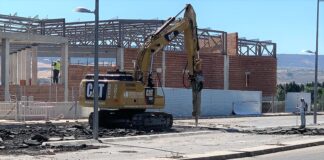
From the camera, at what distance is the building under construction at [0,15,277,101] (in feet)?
141

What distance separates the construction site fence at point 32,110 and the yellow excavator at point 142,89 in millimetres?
7090

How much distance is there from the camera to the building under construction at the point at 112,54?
141ft

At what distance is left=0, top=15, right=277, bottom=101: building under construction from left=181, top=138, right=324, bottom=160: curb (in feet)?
60.3

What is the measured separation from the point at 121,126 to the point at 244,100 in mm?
28455

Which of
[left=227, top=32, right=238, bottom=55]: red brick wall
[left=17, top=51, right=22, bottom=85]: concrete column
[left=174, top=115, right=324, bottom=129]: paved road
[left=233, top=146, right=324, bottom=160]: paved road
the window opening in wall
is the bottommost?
[left=174, top=115, right=324, bottom=129]: paved road

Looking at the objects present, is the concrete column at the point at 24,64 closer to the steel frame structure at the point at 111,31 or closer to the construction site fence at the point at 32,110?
the steel frame structure at the point at 111,31

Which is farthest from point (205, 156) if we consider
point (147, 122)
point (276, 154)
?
point (147, 122)

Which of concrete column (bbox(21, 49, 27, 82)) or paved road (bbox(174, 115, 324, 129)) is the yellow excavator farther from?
concrete column (bbox(21, 49, 27, 82))

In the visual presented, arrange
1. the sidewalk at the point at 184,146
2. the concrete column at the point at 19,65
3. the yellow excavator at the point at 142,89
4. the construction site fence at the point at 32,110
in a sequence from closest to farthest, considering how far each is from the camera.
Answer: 1. the sidewalk at the point at 184,146
2. the yellow excavator at the point at 142,89
3. the construction site fence at the point at 32,110
4. the concrete column at the point at 19,65

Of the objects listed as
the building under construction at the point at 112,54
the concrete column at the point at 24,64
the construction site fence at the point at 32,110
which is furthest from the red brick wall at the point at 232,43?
the construction site fence at the point at 32,110

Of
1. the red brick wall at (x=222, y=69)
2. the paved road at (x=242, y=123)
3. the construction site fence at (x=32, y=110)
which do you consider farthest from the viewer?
the red brick wall at (x=222, y=69)

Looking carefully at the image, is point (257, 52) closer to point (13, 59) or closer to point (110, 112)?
point (13, 59)

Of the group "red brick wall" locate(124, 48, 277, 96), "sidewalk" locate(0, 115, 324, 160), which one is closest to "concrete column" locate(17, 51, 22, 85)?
"red brick wall" locate(124, 48, 277, 96)

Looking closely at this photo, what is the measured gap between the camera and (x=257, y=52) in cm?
6794
